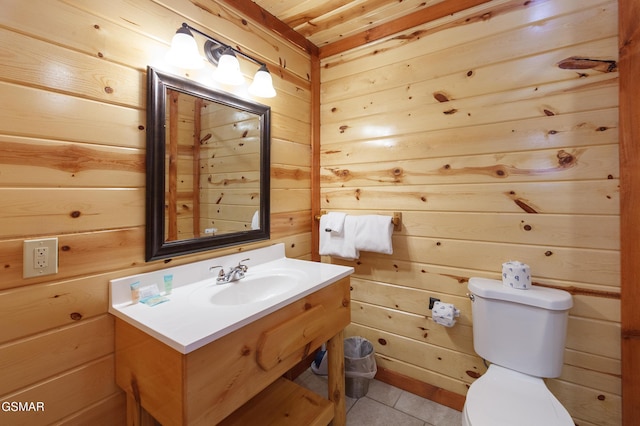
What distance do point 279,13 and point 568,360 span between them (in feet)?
7.80

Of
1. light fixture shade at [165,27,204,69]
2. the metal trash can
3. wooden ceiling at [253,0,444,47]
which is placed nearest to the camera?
light fixture shade at [165,27,204,69]

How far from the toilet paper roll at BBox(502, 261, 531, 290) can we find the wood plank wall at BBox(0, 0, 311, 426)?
155cm

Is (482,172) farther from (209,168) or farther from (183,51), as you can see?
(183,51)

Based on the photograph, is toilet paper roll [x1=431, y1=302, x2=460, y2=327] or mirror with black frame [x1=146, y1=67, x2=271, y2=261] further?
toilet paper roll [x1=431, y1=302, x2=460, y2=327]

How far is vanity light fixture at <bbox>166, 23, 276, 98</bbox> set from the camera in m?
1.16

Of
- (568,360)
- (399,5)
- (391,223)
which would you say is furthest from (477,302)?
(399,5)

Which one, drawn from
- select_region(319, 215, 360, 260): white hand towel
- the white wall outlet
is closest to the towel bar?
select_region(319, 215, 360, 260): white hand towel

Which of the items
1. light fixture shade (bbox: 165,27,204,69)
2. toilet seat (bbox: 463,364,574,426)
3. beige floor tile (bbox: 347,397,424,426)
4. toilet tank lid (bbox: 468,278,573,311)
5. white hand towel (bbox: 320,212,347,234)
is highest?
light fixture shade (bbox: 165,27,204,69)

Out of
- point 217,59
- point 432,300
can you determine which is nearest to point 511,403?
point 432,300

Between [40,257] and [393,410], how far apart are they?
1778mm

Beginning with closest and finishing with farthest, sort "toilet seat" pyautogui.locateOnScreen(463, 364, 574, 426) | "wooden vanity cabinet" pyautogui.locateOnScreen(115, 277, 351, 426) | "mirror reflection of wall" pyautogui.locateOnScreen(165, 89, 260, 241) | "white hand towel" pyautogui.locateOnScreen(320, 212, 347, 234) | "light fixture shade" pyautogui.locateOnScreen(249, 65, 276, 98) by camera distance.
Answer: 1. "wooden vanity cabinet" pyautogui.locateOnScreen(115, 277, 351, 426)
2. "toilet seat" pyautogui.locateOnScreen(463, 364, 574, 426)
3. "mirror reflection of wall" pyautogui.locateOnScreen(165, 89, 260, 241)
4. "light fixture shade" pyautogui.locateOnScreen(249, 65, 276, 98)
5. "white hand towel" pyautogui.locateOnScreen(320, 212, 347, 234)

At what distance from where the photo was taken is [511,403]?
1094 mm

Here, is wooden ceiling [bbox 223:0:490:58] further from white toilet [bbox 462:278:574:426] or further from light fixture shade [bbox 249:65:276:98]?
white toilet [bbox 462:278:574:426]

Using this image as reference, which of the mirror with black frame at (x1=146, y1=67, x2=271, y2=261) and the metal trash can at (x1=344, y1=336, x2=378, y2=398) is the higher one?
the mirror with black frame at (x1=146, y1=67, x2=271, y2=261)
